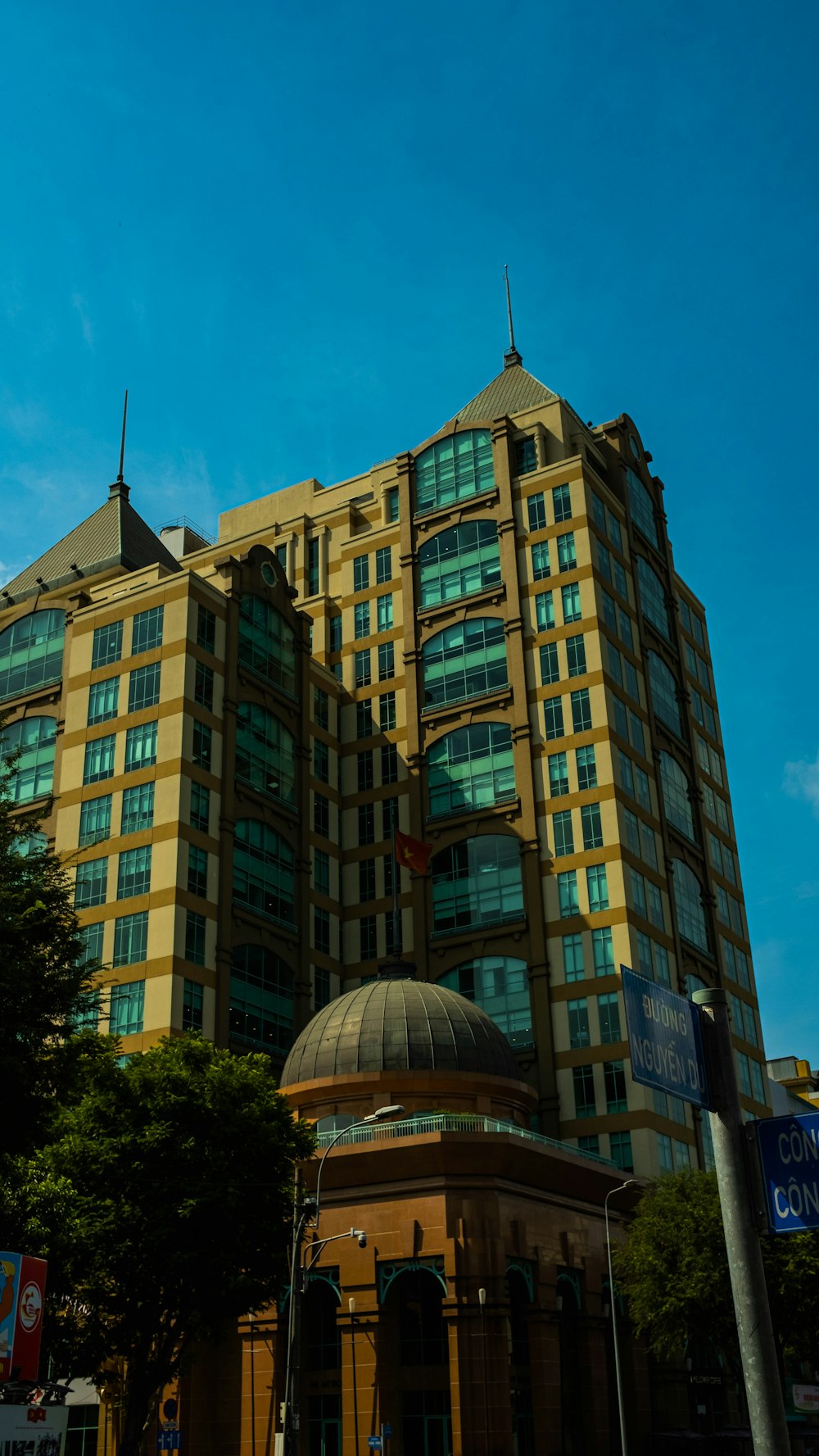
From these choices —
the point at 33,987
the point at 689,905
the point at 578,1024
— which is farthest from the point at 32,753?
the point at 33,987

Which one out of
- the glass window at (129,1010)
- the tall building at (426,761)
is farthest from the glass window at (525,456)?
the glass window at (129,1010)

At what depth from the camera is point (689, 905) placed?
84.4 metres

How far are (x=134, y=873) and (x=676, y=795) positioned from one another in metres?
36.2

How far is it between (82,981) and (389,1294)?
2913cm

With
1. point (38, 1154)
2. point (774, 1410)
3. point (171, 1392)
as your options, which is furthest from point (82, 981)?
point (171, 1392)

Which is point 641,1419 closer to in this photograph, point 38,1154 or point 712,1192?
point 712,1192

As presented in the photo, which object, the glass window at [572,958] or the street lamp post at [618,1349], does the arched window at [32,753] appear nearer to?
the glass window at [572,958]

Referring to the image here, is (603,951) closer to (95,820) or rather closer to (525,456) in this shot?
(95,820)

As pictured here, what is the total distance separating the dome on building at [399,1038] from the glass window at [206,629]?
23.0 meters

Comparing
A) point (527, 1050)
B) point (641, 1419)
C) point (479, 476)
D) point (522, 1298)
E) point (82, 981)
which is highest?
point (479, 476)

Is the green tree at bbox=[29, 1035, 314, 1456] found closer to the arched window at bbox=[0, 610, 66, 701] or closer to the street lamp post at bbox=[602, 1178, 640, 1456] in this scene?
the street lamp post at bbox=[602, 1178, 640, 1456]

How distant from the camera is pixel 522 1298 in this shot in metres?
54.8

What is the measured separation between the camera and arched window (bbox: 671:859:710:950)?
82.2 meters

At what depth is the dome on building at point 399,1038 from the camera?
58.4m
